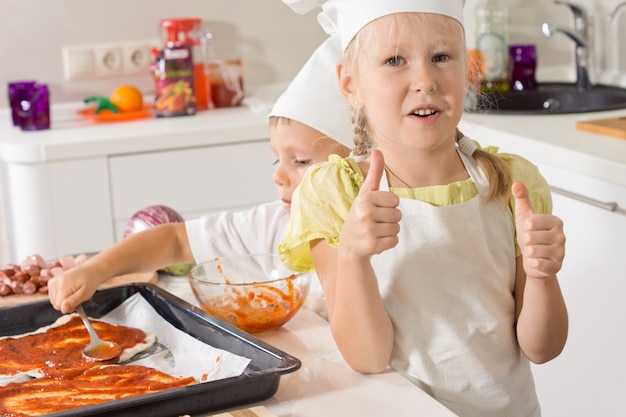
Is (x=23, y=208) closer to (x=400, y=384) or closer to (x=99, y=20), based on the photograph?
(x=99, y=20)

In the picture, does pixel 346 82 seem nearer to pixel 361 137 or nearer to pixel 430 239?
pixel 361 137

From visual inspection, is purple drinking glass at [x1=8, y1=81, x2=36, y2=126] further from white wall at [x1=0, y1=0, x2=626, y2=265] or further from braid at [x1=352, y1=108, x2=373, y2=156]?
braid at [x1=352, y1=108, x2=373, y2=156]

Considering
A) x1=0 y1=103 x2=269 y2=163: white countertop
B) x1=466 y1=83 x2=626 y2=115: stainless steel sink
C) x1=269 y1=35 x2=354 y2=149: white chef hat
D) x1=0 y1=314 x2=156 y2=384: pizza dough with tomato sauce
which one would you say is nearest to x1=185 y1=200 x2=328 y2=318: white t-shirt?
x1=269 y1=35 x2=354 y2=149: white chef hat

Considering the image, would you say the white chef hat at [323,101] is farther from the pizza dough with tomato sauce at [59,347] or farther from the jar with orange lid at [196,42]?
the jar with orange lid at [196,42]

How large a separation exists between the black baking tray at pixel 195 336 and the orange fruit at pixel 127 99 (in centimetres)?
172

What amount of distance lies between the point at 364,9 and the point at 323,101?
1.35 feet

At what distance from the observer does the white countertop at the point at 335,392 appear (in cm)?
110

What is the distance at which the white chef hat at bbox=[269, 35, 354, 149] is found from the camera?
64.9 inches

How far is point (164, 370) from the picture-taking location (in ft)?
4.08

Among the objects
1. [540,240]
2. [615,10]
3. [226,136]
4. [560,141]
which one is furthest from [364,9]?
[615,10]

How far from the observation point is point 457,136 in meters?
1.39

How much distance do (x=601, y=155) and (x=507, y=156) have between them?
2.42ft

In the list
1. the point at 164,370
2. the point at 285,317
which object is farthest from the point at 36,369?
the point at 285,317

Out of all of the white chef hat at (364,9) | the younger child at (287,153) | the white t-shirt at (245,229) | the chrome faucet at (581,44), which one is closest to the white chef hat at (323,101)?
the younger child at (287,153)
